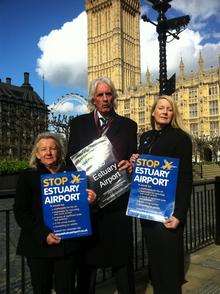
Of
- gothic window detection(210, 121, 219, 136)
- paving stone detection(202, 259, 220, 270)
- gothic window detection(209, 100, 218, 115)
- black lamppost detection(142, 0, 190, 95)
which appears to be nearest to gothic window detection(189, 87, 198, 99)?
gothic window detection(209, 100, 218, 115)

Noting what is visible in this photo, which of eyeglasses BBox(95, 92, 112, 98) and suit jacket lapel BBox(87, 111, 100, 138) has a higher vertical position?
eyeglasses BBox(95, 92, 112, 98)

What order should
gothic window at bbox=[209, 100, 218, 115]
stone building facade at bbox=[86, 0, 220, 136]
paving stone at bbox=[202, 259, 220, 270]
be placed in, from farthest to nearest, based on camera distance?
1. stone building facade at bbox=[86, 0, 220, 136]
2. gothic window at bbox=[209, 100, 218, 115]
3. paving stone at bbox=[202, 259, 220, 270]

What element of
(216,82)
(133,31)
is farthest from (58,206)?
(133,31)

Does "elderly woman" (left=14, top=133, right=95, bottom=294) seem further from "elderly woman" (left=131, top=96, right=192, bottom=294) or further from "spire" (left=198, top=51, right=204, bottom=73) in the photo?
"spire" (left=198, top=51, right=204, bottom=73)

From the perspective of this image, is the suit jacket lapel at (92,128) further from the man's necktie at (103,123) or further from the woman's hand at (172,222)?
the woman's hand at (172,222)

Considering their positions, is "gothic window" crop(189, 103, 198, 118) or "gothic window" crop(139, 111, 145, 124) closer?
"gothic window" crop(189, 103, 198, 118)

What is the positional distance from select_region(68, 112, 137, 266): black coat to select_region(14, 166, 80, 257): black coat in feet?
0.85

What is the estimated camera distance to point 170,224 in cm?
304

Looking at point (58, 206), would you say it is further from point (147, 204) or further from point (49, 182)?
point (147, 204)

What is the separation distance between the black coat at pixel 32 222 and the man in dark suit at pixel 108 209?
0.91 ft

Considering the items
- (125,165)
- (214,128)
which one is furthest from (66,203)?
(214,128)

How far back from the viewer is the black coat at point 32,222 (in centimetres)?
290

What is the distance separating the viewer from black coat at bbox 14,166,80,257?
290 cm

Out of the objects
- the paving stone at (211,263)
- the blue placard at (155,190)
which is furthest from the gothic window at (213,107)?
the blue placard at (155,190)
